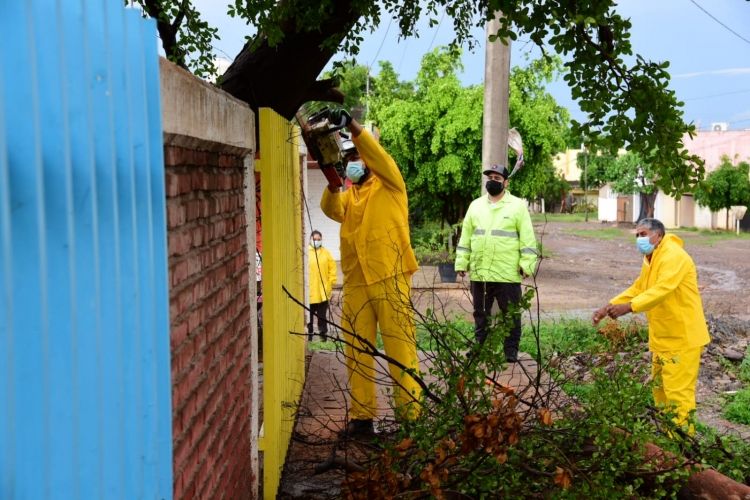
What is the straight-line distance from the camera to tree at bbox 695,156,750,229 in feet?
137

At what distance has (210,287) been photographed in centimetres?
300

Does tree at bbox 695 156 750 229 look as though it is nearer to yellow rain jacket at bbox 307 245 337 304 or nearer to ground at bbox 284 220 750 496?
ground at bbox 284 220 750 496

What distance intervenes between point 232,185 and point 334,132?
162 centimetres

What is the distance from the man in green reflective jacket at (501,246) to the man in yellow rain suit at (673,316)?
1413mm

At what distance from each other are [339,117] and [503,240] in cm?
337

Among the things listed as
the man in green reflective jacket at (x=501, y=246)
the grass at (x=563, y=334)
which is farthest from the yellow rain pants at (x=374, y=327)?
the grass at (x=563, y=334)

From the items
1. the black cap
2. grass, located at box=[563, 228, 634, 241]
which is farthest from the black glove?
grass, located at box=[563, 228, 634, 241]

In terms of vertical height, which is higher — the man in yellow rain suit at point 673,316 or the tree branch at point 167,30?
the tree branch at point 167,30

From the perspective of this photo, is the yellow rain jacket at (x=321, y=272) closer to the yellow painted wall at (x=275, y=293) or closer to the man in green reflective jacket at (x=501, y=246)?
the man in green reflective jacket at (x=501, y=246)

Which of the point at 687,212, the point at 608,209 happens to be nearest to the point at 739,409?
the point at 687,212

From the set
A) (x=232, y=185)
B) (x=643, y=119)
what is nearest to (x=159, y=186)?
(x=232, y=185)

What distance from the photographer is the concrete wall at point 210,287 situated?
2.41 meters

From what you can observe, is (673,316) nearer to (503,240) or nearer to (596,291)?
→ (503,240)

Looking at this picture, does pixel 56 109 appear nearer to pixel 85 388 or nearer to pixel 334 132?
pixel 85 388
